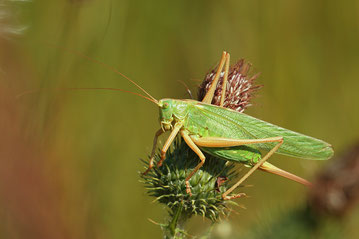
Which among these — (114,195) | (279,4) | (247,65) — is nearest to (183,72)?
(279,4)

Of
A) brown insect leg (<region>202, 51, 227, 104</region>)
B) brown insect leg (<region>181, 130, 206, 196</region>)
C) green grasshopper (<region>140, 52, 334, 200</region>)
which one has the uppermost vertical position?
brown insect leg (<region>202, 51, 227, 104</region>)

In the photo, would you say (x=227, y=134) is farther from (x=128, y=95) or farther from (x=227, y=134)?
(x=128, y=95)

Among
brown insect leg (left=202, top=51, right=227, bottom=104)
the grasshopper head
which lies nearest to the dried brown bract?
brown insect leg (left=202, top=51, right=227, bottom=104)

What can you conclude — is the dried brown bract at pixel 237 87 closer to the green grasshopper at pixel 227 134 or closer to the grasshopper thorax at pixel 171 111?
the green grasshopper at pixel 227 134

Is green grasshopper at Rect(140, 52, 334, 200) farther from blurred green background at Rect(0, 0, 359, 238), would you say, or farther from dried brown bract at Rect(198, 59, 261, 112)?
blurred green background at Rect(0, 0, 359, 238)

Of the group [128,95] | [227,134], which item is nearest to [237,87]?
[227,134]

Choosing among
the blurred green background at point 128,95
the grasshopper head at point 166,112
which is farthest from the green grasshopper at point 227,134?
the blurred green background at point 128,95

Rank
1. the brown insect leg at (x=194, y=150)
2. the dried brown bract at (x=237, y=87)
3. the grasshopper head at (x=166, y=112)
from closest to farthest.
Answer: the brown insect leg at (x=194, y=150)
the grasshopper head at (x=166, y=112)
the dried brown bract at (x=237, y=87)
